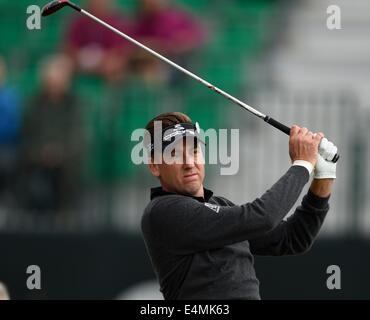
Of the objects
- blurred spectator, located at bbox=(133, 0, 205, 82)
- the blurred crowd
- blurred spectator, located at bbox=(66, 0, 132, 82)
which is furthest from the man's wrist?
blurred spectator, located at bbox=(66, 0, 132, 82)

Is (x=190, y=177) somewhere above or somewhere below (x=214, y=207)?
above

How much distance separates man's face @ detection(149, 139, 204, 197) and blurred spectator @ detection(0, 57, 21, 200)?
15.2 feet

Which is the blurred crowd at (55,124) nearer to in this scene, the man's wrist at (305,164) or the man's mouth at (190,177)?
the man's mouth at (190,177)

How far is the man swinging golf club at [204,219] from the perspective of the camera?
549 centimetres

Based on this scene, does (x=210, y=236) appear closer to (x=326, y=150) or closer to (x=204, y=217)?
(x=204, y=217)

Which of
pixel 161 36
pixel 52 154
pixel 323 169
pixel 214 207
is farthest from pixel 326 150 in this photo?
pixel 161 36

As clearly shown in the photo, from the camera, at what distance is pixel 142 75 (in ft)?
35.5

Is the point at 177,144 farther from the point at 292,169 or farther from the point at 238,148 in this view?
the point at 238,148

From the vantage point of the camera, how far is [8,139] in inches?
404

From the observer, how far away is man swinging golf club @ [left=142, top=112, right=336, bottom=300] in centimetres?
549

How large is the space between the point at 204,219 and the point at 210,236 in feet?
0.28

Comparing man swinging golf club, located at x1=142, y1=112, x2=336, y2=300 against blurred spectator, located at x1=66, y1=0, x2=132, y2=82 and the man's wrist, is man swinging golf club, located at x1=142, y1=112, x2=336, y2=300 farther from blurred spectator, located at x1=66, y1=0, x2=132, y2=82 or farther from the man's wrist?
blurred spectator, located at x1=66, y1=0, x2=132, y2=82

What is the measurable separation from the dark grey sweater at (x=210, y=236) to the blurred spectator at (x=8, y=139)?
15.0ft
